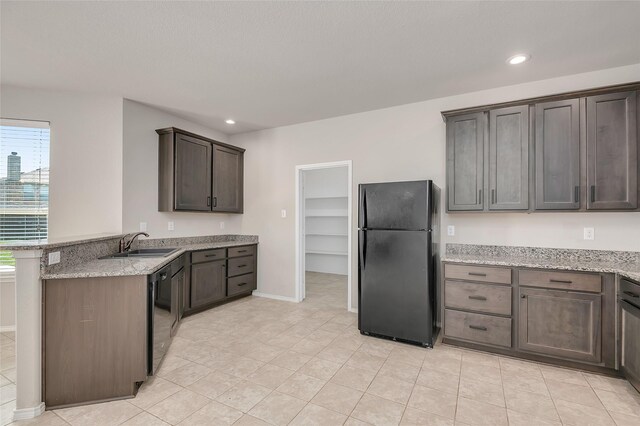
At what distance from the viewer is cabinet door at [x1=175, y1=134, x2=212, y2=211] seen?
3801mm

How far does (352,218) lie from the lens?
397 cm

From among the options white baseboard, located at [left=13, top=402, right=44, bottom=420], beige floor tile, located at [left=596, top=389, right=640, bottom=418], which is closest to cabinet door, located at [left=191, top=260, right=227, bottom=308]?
white baseboard, located at [left=13, top=402, right=44, bottom=420]

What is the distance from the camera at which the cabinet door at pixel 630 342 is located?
6.84 ft

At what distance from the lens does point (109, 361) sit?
6.84ft

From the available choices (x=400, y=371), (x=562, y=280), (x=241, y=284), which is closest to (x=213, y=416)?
(x=400, y=371)

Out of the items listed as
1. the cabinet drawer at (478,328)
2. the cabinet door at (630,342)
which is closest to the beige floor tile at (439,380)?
the cabinet drawer at (478,328)

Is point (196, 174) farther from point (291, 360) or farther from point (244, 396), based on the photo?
point (244, 396)

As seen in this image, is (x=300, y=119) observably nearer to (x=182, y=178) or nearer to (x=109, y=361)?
(x=182, y=178)

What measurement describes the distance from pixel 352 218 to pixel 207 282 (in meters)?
Answer: 2.11

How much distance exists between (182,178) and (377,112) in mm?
2666

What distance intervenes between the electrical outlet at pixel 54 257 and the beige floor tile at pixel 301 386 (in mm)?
1821

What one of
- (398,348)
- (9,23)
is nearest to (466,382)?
(398,348)

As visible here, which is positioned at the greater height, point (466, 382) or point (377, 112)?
point (377, 112)

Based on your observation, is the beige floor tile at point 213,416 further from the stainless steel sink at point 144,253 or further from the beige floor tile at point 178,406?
the stainless steel sink at point 144,253
